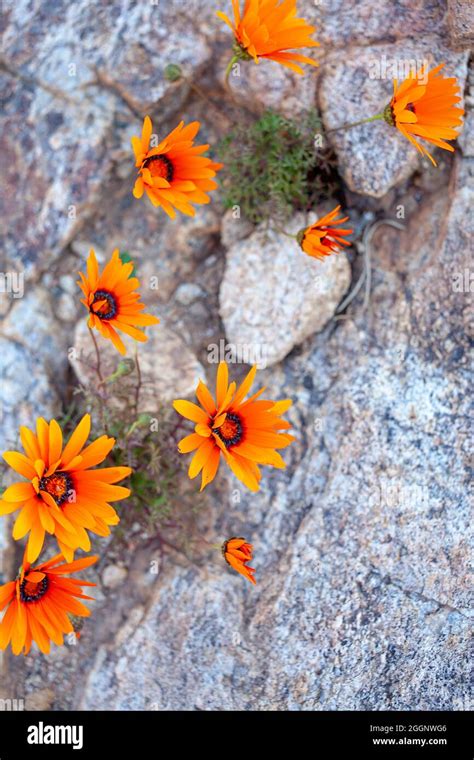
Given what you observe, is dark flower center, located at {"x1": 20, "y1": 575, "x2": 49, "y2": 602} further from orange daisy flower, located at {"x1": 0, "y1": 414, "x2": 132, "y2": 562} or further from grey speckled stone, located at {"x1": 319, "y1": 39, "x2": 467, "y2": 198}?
grey speckled stone, located at {"x1": 319, "y1": 39, "x2": 467, "y2": 198}

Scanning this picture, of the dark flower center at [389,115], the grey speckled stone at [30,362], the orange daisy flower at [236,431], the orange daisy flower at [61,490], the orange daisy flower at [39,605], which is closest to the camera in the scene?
the orange daisy flower at [61,490]

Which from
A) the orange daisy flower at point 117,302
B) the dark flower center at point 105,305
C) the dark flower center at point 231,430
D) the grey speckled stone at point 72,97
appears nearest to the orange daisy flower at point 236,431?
the dark flower center at point 231,430

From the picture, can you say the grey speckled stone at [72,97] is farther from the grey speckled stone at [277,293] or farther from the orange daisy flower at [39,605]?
the orange daisy flower at [39,605]

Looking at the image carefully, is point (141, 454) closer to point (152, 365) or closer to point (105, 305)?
point (152, 365)

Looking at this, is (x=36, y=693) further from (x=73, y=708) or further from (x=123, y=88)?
(x=123, y=88)

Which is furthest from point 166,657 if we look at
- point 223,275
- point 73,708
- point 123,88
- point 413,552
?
point 123,88
